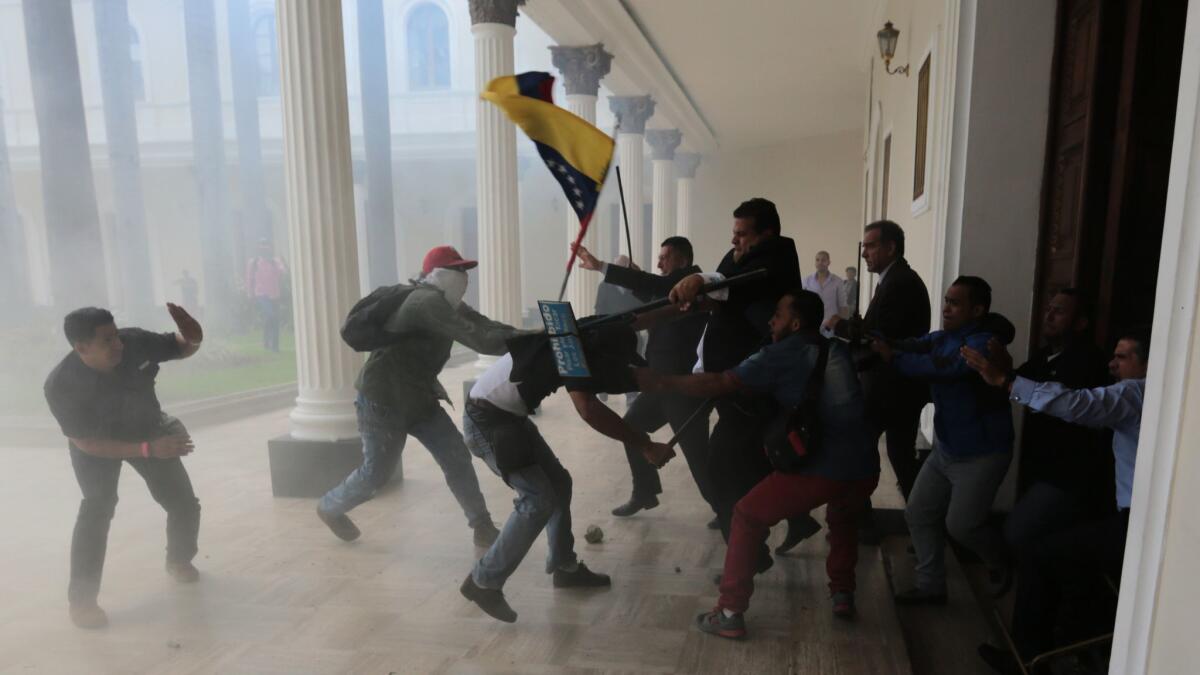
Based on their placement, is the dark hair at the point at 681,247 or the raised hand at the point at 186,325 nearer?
the raised hand at the point at 186,325

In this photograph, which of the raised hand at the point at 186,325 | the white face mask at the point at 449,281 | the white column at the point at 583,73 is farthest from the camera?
the white column at the point at 583,73

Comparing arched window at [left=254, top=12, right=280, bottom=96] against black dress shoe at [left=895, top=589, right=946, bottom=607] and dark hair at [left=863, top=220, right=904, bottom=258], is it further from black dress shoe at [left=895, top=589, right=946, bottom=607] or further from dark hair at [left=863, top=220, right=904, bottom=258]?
black dress shoe at [left=895, top=589, right=946, bottom=607]

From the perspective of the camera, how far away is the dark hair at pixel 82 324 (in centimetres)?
288

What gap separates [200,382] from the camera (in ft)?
35.0

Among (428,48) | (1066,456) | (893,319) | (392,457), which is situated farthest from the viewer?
(428,48)

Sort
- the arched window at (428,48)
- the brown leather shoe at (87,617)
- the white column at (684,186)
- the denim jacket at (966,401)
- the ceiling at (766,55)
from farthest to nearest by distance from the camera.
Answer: the white column at (684,186), the arched window at (428,48), the ceiling at (766,55), the brown leather shoe at (87,617), the denim jacket at (966,401)

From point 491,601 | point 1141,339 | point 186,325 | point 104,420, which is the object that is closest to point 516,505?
point 491,601

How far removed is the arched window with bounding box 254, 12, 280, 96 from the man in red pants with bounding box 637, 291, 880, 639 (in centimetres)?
1499

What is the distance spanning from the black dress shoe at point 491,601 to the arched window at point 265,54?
1465 cm

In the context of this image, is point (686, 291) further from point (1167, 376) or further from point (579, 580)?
point (1167, 376)

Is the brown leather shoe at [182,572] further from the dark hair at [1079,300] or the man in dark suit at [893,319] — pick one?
the dark hair at [1079,300]

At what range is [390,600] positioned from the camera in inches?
125

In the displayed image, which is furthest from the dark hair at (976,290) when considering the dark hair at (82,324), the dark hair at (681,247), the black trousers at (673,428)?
the dark hair at (82,324)

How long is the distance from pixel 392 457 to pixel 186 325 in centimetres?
110
